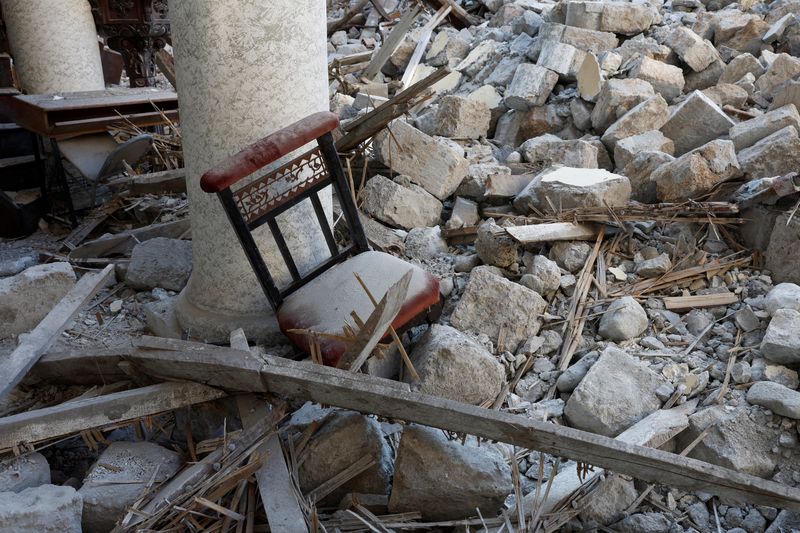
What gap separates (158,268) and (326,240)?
56.6 inches

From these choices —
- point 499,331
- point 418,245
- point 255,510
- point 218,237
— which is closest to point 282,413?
point 255,510

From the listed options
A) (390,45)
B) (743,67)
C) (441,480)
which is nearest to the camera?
(441,480)

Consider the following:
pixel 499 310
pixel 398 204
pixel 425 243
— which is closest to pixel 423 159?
pixel 398 204

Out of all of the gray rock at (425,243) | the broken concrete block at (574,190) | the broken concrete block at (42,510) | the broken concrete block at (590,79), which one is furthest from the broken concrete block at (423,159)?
the broken concrete block at (42,510)

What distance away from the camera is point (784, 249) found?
3805mm

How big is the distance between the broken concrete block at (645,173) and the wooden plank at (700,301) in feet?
3.24

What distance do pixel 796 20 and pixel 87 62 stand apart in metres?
6.72

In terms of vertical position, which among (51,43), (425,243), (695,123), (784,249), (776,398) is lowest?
(425,243)

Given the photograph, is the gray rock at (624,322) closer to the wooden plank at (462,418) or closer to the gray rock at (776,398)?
the gray rock at (776,398)

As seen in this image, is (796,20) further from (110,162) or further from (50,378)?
(50,378)

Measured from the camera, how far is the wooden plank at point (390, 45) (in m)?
9.10

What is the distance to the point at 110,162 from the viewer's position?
19.1 ft

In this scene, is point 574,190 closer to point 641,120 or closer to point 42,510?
point 641,120

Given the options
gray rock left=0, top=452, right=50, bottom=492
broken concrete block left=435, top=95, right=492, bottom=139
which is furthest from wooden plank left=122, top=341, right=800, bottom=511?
broken concrete block left=435, top=95, right=492, bottom=139
